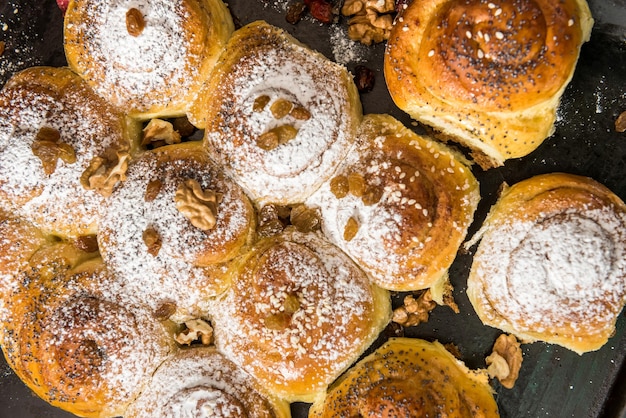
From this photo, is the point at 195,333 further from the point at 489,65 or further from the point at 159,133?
the point at 489,65

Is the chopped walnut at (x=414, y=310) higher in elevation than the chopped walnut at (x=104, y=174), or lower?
lower

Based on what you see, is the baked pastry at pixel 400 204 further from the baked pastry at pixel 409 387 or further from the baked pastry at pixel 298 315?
the baked pastry at pixel 409 387

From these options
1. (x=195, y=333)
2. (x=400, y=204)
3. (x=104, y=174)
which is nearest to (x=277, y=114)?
(x=400, y=204)

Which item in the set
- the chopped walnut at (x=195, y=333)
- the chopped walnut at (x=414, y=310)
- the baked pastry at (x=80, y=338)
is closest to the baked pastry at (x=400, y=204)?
the chopped walnut at (x=414, y=310)

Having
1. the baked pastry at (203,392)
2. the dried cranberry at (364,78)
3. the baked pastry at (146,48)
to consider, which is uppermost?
the baked pastry at (146,48)

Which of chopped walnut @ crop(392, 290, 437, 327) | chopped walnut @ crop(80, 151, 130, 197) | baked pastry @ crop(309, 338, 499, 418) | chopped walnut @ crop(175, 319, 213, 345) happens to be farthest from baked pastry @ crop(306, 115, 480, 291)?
chopped walnut @ crop(80, 151, 130, 197)

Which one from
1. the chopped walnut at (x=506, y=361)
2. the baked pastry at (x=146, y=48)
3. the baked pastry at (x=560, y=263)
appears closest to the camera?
the baked pastry at (x=560, y=263)

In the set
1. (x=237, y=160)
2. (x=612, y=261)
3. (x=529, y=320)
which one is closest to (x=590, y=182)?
(x=612, y=261)

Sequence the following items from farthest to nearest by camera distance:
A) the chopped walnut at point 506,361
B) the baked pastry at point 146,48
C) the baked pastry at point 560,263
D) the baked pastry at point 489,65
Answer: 1. the chopped walnut at point 506,361
2. the baked pastry at point 146,48
3. the baked pastry at point 560,263
4. the baked pastry at point 489,65
